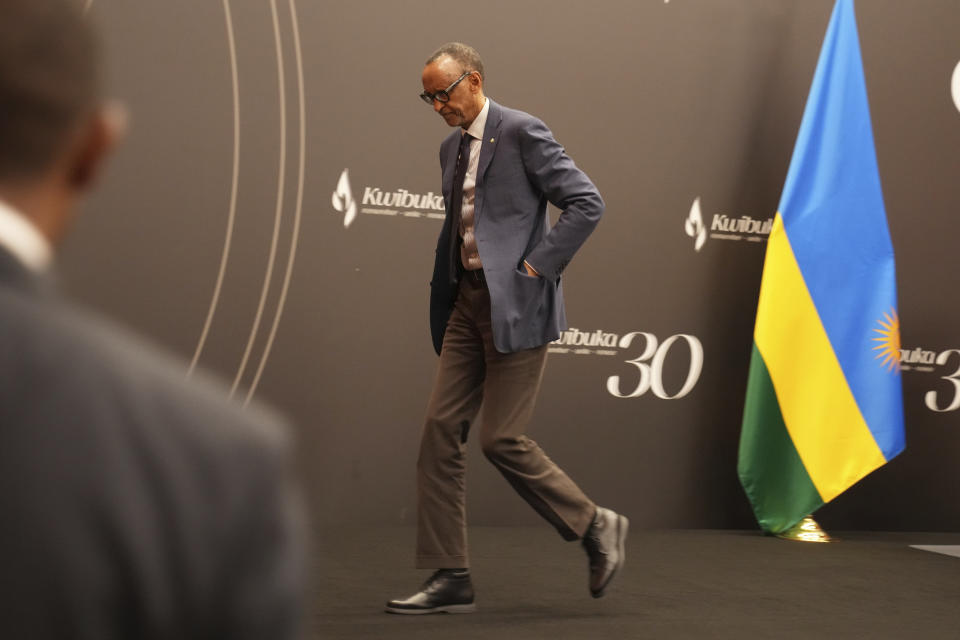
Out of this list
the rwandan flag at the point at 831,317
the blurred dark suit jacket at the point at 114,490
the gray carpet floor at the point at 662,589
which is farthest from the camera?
the rwandan flag at the point at 831,317

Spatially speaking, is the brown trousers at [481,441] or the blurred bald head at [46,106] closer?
the blurred bald head at [46,106]

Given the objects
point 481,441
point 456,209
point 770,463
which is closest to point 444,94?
point 456,209

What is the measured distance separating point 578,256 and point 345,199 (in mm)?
858

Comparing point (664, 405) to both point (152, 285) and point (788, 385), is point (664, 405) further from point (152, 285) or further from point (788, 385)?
point (152, 285)

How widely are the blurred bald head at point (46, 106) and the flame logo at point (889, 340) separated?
4.11m

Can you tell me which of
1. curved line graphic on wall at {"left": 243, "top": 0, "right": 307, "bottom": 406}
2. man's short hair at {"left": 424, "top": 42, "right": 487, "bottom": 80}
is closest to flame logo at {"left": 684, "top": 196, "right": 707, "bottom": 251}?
curved line graphic on wall at {"left": 243, "top": 0, "right": 307, "bottom": 406}

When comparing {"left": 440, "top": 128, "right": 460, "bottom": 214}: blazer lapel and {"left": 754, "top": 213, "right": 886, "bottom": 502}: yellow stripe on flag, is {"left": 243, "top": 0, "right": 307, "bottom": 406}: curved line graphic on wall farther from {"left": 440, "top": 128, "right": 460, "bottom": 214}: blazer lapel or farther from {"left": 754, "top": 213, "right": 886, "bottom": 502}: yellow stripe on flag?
{"left": 754, "top": 213, "right": 886, "bottom": 502}: yellow stripe on flag

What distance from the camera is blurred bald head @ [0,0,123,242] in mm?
574

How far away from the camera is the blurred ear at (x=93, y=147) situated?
0.62 meters

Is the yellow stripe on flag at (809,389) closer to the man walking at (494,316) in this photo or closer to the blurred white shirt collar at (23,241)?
the man walking at (494,316)

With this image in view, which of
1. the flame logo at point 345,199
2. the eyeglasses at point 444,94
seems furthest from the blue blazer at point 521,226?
the flame logo at point 345,199

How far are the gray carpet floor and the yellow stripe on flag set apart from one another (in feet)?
0.97

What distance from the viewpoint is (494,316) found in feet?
9.59

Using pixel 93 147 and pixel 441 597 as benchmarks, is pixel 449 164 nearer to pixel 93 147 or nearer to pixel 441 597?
pixel 441 597
